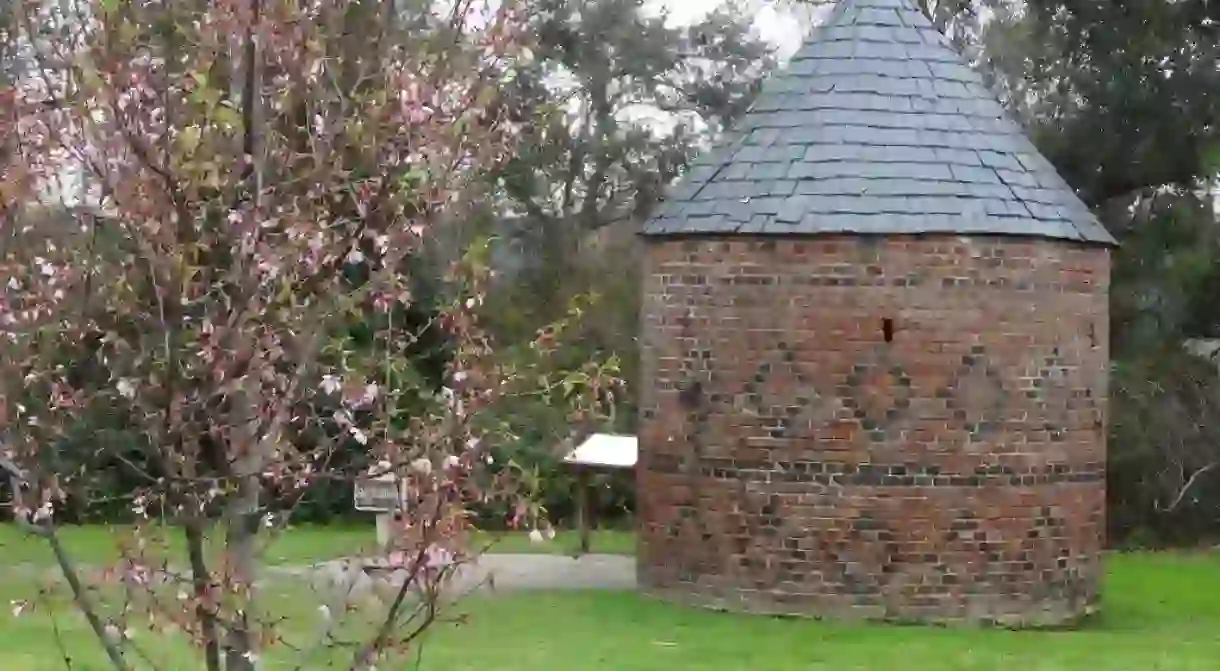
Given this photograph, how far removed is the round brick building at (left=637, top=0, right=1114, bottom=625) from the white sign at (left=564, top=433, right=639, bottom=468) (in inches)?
102

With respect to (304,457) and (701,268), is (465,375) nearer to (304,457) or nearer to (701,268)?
(304,457)

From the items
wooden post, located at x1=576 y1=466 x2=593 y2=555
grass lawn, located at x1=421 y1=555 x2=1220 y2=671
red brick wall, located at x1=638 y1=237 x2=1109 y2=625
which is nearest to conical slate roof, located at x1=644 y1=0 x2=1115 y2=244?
red brick wall, located at x1=638 y1=237 x2=1109 y2=625

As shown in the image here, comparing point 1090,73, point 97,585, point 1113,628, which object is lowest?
point 1113,628

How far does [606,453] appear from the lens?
54.8 ft

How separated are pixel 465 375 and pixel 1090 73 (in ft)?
65.5

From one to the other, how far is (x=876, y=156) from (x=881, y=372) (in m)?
1.70

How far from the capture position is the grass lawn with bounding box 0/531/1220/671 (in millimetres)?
10352

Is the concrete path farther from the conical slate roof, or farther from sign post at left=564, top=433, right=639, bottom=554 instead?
the conical slate roof

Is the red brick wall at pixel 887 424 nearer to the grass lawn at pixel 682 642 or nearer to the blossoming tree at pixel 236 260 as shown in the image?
the grass lawn at pixel 682 642

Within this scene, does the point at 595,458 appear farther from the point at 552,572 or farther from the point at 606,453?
the point at 552,572

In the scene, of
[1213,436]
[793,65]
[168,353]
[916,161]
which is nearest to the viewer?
[168,353]

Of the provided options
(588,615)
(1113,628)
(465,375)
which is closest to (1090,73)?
(1113,628)

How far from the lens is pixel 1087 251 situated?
1334 cm

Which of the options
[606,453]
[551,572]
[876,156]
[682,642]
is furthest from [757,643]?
[606,453]
